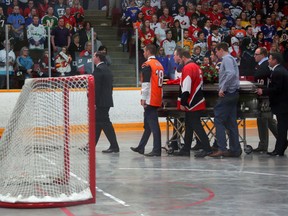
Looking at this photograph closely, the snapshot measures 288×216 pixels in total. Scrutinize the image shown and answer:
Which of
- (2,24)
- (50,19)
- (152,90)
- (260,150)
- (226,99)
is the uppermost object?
(50,19)

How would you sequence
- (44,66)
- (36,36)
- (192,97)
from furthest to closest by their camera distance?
(36,36)
(44,66)
(192,97)

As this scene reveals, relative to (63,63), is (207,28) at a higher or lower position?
higher

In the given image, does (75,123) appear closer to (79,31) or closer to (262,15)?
(79,31)

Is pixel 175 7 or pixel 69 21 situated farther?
pixel 175 7

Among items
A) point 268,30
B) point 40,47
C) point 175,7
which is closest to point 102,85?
point 40,47

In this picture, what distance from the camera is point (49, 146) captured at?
9609 millimetres

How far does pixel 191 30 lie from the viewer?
2284cm

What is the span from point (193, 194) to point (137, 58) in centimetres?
1107

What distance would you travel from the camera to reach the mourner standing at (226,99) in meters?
13.2

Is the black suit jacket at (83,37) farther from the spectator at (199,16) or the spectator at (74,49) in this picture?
the spectator at (199,16)

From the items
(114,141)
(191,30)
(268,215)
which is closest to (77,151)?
(268,215)

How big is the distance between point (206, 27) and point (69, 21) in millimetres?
3856

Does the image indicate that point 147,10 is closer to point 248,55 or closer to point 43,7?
point 43,7

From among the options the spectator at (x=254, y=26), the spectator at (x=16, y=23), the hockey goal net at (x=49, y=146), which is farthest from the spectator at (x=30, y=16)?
the hockey goal net at (x=49, y=146)
